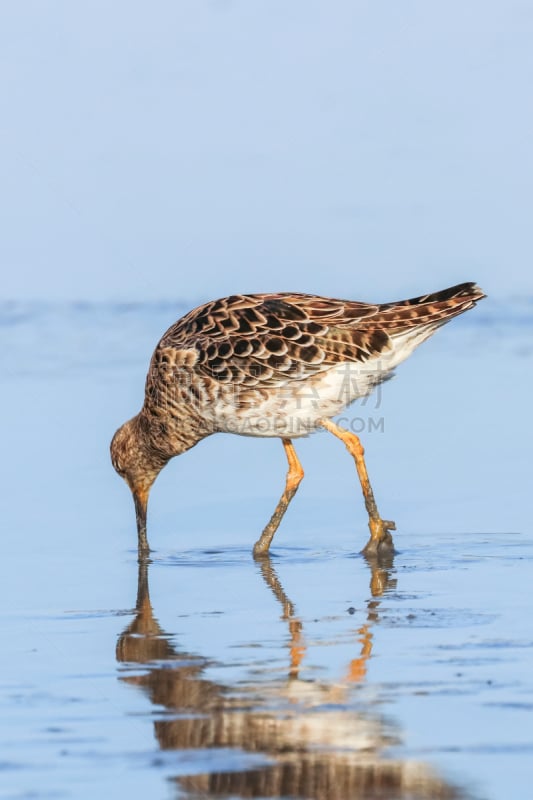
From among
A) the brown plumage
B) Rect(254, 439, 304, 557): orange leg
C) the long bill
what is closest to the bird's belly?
the brown plumage

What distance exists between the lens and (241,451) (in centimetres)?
1401

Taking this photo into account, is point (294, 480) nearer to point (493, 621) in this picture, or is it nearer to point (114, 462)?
point (114, 462)

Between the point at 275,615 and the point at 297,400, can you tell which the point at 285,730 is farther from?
the point at 297,400

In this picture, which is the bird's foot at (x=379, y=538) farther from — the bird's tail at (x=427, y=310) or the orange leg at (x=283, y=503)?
the bird's tail at (x=427, y=310)

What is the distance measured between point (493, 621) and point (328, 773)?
242 cm


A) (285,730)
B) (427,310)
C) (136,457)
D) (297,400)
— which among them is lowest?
(285,730)

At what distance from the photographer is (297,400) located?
1118 cm

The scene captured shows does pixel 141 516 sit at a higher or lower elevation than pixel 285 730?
higher

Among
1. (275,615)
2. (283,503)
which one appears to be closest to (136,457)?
(283,503)

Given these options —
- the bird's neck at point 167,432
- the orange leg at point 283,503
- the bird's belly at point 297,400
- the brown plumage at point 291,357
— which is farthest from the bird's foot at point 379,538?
the bird's neck at point 167,432

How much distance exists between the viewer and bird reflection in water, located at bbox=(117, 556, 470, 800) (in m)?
5.54

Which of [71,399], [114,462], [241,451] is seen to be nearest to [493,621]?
[114,462]

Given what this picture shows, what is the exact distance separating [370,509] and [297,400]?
1.01 meters

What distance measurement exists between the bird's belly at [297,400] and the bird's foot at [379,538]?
3.41 feet
